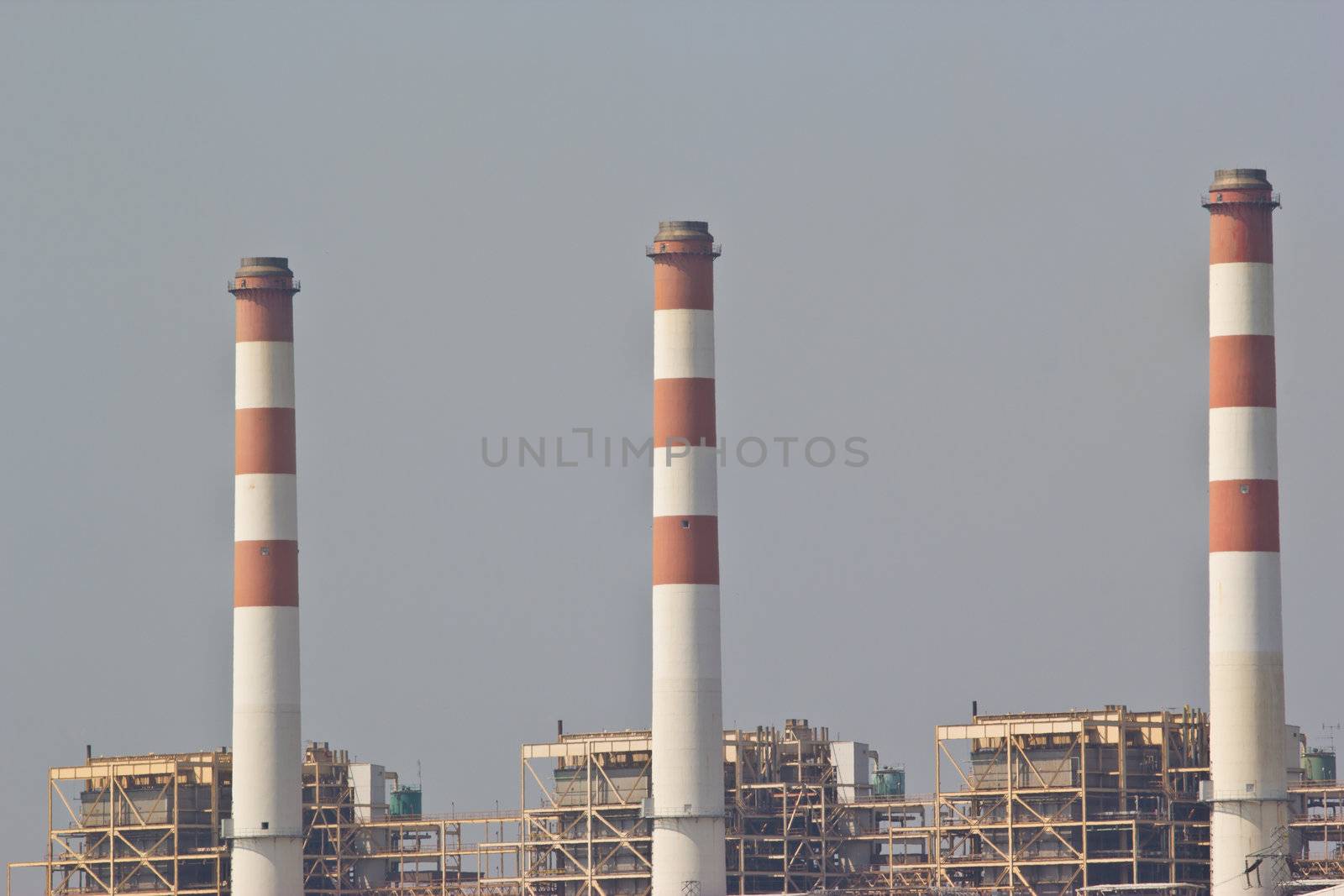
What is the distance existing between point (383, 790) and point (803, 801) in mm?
13064

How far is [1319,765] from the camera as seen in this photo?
81.4 metres

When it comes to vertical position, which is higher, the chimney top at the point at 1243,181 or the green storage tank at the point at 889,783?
the chimney top at the point at 1243,181

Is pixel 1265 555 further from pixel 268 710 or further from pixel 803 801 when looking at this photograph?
pixel 268 710

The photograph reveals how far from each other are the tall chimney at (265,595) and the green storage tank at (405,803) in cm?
458

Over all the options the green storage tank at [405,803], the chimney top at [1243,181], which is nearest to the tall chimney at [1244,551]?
the chimney top at [1243,181]

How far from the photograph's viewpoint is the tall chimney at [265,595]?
3305 inches

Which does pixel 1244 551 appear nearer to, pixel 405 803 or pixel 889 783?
pixel 889 783

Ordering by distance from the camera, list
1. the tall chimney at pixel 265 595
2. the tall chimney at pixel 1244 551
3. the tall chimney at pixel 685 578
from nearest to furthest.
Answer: the tall chimney at pixel 1244 551 < the tall chimney at pixel 685 578 < the tall chimney at pixel 265 595

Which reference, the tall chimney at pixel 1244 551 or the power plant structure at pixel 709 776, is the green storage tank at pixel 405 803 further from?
the tall chimney at pixel 1244 551

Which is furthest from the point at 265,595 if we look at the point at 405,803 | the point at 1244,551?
the point at 1244,551

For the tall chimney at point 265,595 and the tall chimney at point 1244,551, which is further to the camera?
the tall chimney at point 265,595

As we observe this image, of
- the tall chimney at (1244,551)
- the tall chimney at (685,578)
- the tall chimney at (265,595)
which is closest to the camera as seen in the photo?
the tall chimney at (1244,551)

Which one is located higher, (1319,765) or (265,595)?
(265,595)

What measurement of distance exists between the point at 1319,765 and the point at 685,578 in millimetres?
18565
